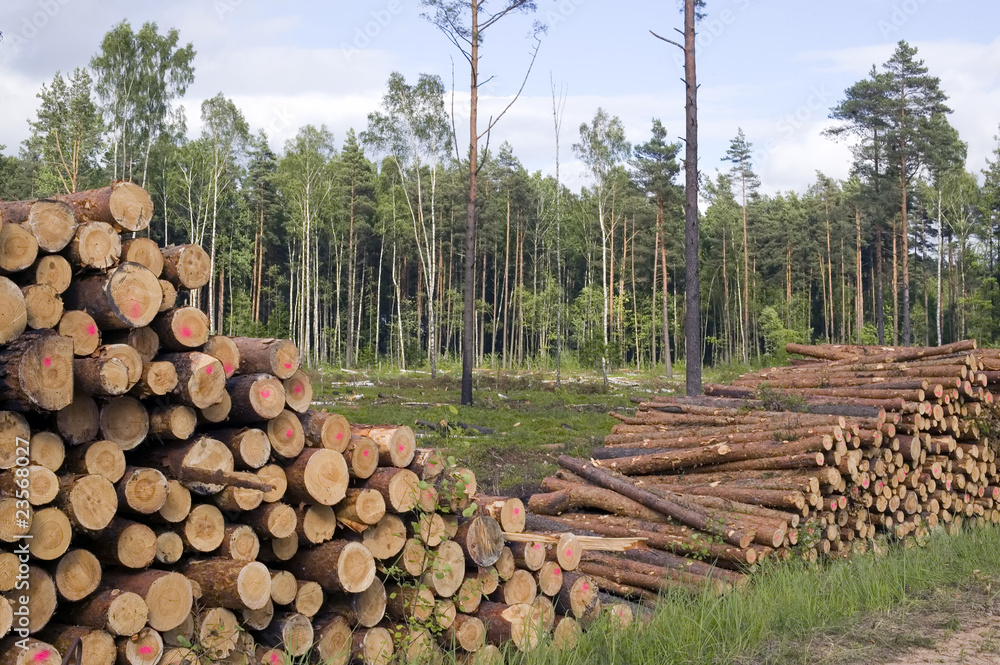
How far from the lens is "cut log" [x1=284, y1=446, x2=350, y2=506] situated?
4.41m

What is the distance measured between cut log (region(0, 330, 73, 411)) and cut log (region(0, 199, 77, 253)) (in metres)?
0.56

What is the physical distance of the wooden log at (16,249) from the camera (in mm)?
3863

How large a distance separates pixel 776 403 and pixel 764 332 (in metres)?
46.1

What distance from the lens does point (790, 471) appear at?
7656 millimetres

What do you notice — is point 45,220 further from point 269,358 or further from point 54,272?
point 269,358

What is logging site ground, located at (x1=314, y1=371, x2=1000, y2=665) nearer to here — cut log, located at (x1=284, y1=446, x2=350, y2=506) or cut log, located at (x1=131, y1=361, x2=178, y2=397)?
cut log, located at (x1=284, y1=446, x2=350, y2=506)

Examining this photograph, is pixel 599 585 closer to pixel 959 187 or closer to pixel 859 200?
pixel 859 200

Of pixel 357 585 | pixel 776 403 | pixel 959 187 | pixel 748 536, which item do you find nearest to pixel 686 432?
pixel 776 403

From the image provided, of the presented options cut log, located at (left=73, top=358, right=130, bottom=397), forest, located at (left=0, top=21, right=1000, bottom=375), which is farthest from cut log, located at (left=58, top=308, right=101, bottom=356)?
forest, located at (left=0, top=21, right=1000, bottom=375)

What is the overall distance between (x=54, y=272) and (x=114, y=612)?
5.43 feet

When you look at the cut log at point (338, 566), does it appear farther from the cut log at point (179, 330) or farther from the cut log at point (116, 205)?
the cut log at point (116, 205)

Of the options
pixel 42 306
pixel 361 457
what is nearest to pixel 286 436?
pixel 361 457

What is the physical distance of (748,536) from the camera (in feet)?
A: 21.9

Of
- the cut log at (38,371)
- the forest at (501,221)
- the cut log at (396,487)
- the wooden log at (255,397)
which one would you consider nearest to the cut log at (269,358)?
the wooden log at (255,397)
